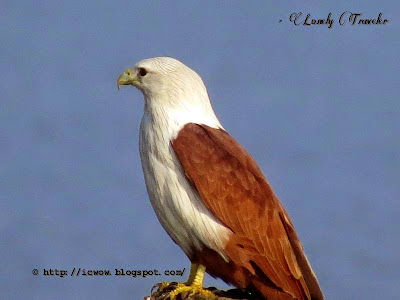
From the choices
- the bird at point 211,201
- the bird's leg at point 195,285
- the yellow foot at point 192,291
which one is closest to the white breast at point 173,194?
the bird at point 211,201

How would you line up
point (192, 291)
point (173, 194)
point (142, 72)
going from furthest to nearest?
point (142, 72), point (192, 291), point (173, 194)

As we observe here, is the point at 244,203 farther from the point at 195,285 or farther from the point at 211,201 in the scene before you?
the point at 195,285

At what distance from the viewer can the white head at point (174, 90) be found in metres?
6.99

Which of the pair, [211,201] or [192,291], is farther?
[192,291]

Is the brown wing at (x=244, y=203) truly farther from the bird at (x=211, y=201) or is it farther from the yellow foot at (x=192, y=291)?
the yellow foot at (x=192, y=291)

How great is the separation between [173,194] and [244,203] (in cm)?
46

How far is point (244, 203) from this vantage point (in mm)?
6895

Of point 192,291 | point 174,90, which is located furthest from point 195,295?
point 174,90

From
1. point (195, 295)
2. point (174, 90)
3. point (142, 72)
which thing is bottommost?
point (195, 295)

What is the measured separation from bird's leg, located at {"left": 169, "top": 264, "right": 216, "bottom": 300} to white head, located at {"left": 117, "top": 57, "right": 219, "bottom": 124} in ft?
3.21

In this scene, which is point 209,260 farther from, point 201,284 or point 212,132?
point 212,132

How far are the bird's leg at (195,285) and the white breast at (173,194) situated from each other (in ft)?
0.39

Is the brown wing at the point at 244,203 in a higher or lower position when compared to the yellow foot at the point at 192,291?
higher

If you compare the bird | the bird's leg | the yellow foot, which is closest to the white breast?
the bird
